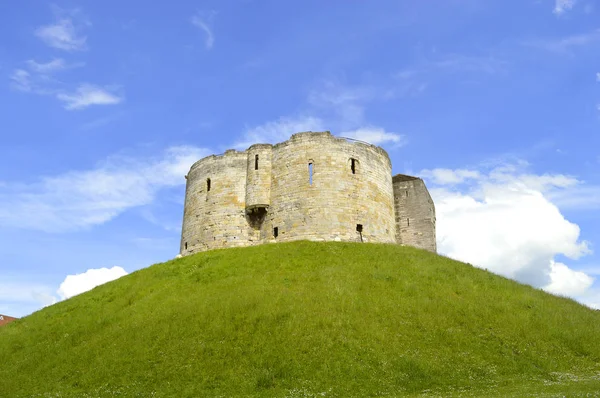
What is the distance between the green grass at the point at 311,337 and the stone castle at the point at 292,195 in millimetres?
4350

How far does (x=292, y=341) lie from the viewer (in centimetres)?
1519

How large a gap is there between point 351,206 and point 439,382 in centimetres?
1522

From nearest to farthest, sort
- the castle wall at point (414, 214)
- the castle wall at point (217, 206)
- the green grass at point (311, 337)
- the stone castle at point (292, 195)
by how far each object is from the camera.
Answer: the green grass at point (311, 337) → the stone castle at point (292, 195) → the castle wall at point (217, 206) → the castle wall at point (414, 214)

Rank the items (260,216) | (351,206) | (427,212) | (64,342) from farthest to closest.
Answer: (427,212), (260,216), (351,206), (64,342)

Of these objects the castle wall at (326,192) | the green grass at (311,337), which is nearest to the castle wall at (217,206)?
the castle wall at (326,192)

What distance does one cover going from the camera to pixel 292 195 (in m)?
28.2

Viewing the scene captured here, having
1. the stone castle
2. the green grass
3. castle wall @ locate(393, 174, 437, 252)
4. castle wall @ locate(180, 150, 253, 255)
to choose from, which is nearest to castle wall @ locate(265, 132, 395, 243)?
the stone castle

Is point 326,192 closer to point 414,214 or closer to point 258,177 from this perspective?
point 258,177

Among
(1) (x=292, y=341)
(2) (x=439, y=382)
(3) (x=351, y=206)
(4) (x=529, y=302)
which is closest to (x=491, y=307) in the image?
(4) (x=529, y=302)

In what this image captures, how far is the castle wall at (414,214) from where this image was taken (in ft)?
108

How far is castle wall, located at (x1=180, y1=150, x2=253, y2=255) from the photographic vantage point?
29.4m

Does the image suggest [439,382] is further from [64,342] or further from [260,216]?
[260,216]

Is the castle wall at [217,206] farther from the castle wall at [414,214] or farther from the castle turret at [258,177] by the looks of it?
the castle wall at [414,214]

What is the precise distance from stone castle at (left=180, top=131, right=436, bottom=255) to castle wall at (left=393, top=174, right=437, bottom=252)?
43cm
